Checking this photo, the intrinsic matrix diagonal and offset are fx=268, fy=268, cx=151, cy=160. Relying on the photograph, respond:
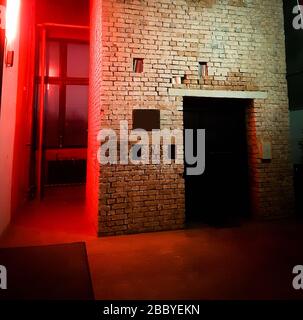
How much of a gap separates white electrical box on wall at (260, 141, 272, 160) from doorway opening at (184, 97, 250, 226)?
1.33 feet

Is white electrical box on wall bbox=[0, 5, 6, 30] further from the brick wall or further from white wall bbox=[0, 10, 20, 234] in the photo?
the brick wall

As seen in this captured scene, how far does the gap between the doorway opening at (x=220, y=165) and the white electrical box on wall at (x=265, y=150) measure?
0.40m

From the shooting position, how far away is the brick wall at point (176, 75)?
4.94m

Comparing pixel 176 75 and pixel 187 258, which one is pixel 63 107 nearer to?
pixel 176 75

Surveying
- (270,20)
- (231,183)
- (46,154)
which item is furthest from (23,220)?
(270,20)

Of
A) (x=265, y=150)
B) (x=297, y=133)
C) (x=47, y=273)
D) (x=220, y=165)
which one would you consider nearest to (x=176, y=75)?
(x=220, y=165)

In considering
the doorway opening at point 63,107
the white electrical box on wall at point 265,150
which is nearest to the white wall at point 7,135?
the doorway opening at point 63,107

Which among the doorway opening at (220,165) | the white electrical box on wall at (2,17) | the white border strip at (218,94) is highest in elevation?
the white electrical box on wall at (2,17)

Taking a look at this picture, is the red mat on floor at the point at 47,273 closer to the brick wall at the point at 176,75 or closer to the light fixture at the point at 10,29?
the brick wall at the point at 176,75

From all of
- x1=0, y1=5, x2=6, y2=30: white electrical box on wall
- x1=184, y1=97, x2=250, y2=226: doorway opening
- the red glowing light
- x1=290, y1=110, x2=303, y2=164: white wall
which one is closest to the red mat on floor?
x1=184, y1=97, x2=250, y2=226: doorway opening

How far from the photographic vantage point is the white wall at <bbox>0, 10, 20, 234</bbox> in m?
4.78

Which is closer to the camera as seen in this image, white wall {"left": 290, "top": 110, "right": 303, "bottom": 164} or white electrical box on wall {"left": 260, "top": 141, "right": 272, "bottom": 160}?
white electrical box on wall {"left": 260, "top": 141, "right": 272, "bottom": 160}

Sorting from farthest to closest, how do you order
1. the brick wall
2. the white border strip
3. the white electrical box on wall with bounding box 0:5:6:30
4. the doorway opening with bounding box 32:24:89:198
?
the doorway opening with bounding box 32:24:89:198
the white border strip
the brick wall
the white electrical box on wall with bounding box 0:5:6:30
